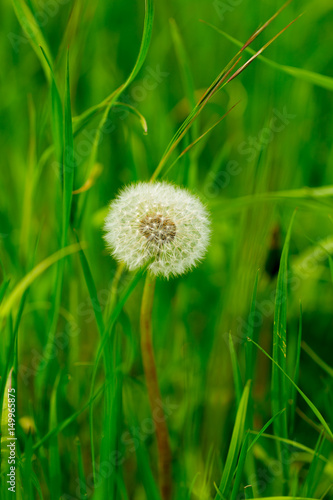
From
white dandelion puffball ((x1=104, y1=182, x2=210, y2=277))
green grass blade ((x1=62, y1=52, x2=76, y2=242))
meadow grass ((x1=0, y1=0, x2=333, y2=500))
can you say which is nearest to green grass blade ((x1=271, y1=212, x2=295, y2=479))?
meadow grass ((x1=0, y1=0, x2=333, y2=500))

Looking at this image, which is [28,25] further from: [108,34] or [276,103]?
[108,34]

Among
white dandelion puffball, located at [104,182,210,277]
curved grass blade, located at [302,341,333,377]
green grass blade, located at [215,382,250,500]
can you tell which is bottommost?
green grass blade, located at [215,382,250,500]

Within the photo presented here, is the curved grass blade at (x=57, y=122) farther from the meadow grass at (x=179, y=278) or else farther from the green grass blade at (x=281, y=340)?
the green grass blade at (x=281, y=340)

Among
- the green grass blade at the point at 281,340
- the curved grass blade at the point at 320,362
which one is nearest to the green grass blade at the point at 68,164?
the green grass blade at the point at 281,340

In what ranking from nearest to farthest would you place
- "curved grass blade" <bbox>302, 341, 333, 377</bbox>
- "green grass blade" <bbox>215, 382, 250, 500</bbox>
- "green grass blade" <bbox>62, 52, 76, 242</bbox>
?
"green grass blade" <bbox>215, 382, 250, 500</bbox> < "green grass blade" <bbox>62, 52, 76, 242</bbox> < "curved grass blade" <bbox>302, 341, 333, 377</bbox>

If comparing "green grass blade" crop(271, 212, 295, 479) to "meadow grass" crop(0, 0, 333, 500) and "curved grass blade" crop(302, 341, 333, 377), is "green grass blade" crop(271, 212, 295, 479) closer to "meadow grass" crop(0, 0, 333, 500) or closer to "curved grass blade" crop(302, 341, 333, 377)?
"meadow grass" crop(0, 0, 333, 500)

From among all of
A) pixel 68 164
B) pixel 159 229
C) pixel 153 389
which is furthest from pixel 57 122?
pixel 153 389

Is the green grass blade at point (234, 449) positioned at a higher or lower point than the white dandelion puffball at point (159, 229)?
lower
